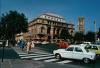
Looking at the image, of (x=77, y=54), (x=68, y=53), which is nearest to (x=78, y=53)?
(x=77, y=54)

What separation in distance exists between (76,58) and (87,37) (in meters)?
96.0

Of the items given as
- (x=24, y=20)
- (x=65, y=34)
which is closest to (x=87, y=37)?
(x=65, y=34)

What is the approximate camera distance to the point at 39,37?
119312mm

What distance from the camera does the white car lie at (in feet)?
65.8

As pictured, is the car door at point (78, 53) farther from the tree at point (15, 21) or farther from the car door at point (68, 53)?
the tree at point (15, 21)

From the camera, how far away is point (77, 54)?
67.9ft

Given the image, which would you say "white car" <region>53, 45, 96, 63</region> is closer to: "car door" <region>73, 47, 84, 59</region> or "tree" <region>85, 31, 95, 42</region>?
"car door" <region>73, 47, 84, 59</region>

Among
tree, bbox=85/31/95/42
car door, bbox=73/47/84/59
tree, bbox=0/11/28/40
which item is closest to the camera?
car door, bbox=73/47/84/59

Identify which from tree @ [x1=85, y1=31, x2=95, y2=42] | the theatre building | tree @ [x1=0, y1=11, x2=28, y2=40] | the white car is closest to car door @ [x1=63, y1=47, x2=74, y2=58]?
the white car

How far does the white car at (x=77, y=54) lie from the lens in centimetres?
2005

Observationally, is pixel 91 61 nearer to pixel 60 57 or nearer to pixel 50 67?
pixel 60 57

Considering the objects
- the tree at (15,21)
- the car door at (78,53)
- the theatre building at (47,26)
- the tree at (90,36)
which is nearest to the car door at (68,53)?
the car door at (78,53)

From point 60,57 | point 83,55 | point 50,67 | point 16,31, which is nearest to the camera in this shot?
point 50,67

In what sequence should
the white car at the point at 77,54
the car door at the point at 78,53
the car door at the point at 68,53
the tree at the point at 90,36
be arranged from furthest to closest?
the tree at the point at 90,36
the car door at the point at 68,53
the car door at the point at 78,53
the white car at the point at 77,54
